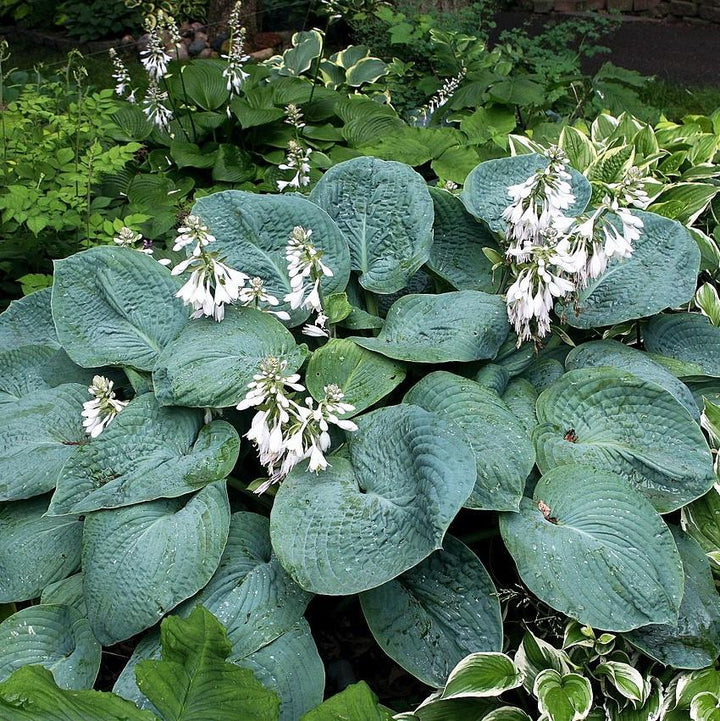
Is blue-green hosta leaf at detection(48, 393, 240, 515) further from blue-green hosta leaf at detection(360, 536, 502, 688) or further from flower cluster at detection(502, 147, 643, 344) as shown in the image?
flower cluster at detection(502, 147, 643, 344)

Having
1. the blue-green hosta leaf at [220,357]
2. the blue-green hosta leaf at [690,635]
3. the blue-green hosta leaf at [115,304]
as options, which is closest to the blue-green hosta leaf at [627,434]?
the blue-green hosta leaf at [690,635]

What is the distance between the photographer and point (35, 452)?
2.25 m

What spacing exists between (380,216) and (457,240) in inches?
12.1

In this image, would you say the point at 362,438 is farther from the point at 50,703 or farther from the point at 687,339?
the point at 687,339

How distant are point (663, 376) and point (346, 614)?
1.21 meters

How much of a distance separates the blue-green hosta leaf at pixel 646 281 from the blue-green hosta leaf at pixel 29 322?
1.78m

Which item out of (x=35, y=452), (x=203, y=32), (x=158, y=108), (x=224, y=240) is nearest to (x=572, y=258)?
(x=224, y=240)

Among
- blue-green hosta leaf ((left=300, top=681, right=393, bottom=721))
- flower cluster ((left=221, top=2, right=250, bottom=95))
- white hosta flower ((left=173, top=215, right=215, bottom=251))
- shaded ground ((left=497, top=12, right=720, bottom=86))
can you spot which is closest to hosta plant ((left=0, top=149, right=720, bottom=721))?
white hosta flower ((left=173, top=215, right=215, bottom=251))

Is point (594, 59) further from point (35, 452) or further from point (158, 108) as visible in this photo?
point (35, 452)

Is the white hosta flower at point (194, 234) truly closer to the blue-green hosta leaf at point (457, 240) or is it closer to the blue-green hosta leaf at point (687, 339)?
the blue-green hosta leaf at point (457, 240)

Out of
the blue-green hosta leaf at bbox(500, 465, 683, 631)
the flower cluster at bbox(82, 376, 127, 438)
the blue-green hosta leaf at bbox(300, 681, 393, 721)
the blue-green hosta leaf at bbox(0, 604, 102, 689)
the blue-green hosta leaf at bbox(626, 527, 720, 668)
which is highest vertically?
the flower cluster at bbox(82, 376, 127, 438)

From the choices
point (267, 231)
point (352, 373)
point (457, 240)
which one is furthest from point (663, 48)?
point (352, 373)

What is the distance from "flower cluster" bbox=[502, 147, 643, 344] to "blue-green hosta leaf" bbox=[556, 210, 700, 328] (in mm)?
219

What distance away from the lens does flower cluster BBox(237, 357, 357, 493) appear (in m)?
1.83
